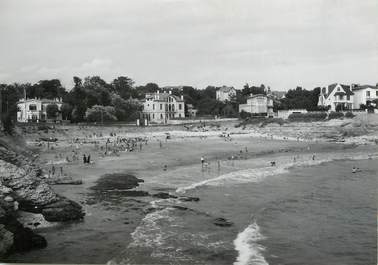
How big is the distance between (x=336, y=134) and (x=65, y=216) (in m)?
44.6

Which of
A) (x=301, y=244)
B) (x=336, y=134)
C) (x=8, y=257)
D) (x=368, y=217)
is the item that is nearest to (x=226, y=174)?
(x=368, y=217)

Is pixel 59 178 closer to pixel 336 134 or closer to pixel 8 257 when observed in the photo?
pixel 8 257

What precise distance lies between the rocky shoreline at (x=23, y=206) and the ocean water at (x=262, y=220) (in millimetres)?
2424

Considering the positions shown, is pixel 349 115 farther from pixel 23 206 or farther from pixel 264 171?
pixel 23 206

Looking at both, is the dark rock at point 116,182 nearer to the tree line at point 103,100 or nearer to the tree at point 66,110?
the tree line at point 103,100

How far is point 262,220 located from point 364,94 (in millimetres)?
57427

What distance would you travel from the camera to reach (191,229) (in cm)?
1592

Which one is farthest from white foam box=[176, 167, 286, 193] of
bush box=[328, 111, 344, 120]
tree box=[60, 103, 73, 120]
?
tree box=[60, 103, 73, 120]

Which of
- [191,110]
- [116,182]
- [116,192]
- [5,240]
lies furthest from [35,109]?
[5,240]

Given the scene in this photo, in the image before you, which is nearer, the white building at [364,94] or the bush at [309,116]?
the bush at [309,116]

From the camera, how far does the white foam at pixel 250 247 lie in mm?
12648

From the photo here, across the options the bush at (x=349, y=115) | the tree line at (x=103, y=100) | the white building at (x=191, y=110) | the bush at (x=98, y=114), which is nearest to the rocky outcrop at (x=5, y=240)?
the bush at (x=349, y=115)

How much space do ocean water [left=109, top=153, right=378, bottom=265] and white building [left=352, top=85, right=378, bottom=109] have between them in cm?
4233

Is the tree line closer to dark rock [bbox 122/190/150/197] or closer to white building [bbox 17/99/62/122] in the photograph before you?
white building [bbox 17/99/62/122]
